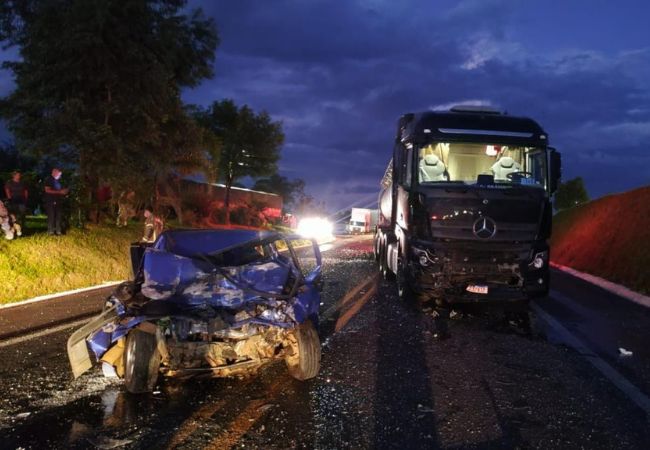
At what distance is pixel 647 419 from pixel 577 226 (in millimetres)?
22942

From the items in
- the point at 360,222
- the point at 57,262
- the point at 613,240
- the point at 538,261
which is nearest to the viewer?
the point at 538,261

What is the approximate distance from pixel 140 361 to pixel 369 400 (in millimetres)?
2144

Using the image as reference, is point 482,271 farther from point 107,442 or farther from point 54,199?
point 54,199

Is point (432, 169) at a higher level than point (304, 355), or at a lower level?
higher

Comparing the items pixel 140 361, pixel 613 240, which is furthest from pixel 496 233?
pixel 613 240

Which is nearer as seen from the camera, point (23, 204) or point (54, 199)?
point (54, 199)

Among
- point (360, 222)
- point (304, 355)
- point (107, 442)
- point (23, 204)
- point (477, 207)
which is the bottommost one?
point (107, 442)

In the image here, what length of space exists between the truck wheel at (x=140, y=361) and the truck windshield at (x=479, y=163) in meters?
5.89

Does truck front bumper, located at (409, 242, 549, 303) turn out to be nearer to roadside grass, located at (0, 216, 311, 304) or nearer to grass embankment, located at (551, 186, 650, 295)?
grass embankment, located at (551, 186, 650, 295)

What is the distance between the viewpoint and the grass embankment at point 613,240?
15766 mm

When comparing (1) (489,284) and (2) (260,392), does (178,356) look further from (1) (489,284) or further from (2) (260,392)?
(1) (489,284)

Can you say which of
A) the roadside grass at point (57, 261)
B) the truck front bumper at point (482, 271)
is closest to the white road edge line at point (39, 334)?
the roadside grass at point (57, 261)

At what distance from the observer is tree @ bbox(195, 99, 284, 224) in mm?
39594

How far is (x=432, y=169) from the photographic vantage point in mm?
9461
